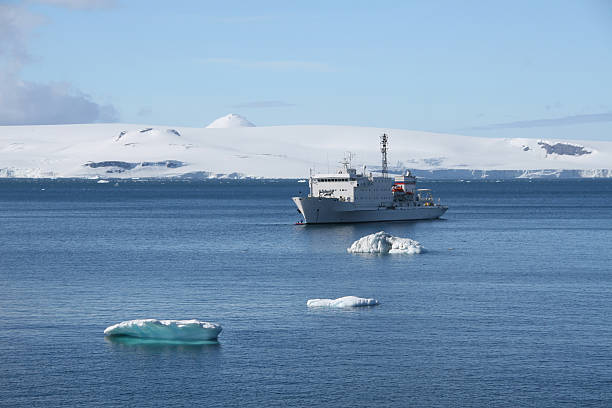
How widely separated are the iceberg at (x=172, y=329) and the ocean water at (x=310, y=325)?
1.74ft

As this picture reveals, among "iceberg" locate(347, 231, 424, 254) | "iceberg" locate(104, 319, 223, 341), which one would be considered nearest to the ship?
"iceberg" locate(347, 231, 424, 254)

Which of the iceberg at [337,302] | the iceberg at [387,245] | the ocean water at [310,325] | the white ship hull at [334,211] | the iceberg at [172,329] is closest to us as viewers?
the ocean water at [310,325]

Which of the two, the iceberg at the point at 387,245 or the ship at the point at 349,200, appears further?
the ship at the point at 349,200

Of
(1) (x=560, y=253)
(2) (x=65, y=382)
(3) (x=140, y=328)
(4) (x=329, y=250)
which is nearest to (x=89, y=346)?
(3) (x=140, y=328)

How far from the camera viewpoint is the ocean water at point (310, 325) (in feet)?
96.0

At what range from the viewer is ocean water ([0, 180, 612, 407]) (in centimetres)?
2927

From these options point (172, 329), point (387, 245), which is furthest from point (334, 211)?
point (172, 329)

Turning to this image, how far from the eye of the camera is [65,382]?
98.0ft

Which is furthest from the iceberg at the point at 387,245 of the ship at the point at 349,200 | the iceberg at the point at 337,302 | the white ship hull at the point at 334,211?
the white ship hull at the point at 334,211

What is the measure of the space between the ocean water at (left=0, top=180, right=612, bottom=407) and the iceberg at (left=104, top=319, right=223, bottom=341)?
531mm

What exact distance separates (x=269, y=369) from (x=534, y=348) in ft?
34.2

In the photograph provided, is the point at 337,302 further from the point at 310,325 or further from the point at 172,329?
the point at 172,329

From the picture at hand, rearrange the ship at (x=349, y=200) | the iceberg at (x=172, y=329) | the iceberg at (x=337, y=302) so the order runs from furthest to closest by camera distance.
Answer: the ship at (x=349, y=200)
the iceberg at (x=337, y=302)
the iceberg at (x=172, y=329)

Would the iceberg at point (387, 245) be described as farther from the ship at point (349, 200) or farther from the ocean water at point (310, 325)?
the ship at point (349, 200)
